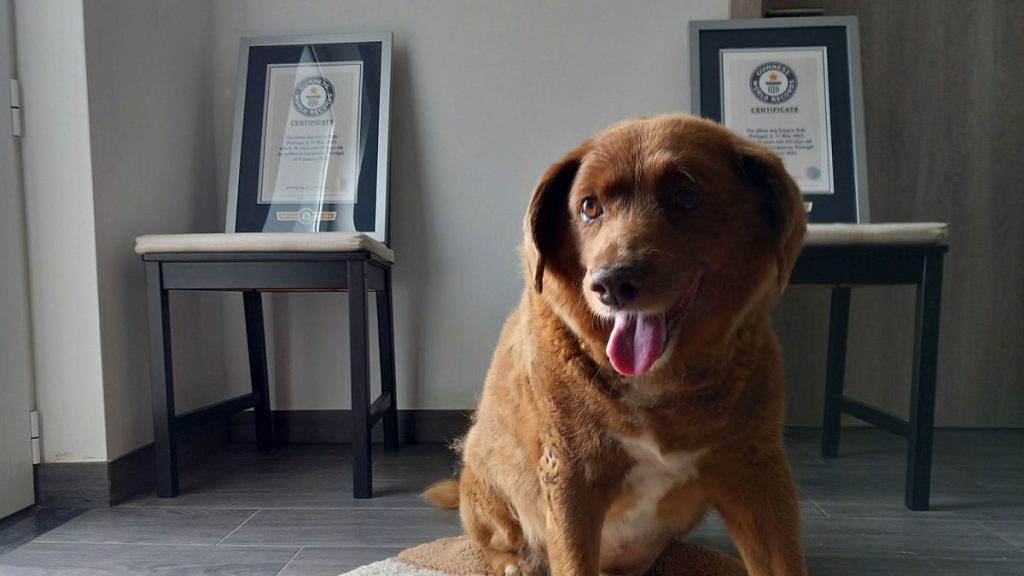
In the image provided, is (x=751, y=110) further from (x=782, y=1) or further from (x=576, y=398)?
(x=576, y=398)

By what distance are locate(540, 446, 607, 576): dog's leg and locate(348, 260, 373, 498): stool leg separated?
932 mm

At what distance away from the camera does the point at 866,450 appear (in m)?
2.20

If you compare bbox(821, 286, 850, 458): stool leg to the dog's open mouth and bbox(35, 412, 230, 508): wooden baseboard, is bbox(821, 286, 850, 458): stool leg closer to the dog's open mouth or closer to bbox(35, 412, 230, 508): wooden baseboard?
the dog's open mouth

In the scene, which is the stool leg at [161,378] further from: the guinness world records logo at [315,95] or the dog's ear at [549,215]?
the dog's ear at [549,215]

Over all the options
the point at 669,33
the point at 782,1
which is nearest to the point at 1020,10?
the point at 782,1

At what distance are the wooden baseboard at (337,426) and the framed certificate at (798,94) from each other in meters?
1.42

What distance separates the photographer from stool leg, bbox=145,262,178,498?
5.77 feet

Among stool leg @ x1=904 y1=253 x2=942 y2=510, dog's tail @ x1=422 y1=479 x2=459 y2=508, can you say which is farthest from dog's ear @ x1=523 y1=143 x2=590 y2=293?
stool leg @ x1=904 y1=253 x2=942 y2=510

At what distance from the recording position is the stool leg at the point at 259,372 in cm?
225

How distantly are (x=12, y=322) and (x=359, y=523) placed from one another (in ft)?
3.50

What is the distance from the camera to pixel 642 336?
2.85ft

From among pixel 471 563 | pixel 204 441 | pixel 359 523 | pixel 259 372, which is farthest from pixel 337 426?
pixel 471 563

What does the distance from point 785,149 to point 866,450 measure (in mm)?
1103

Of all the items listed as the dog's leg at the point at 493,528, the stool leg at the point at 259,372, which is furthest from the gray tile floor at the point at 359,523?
the dog's leg at the point at 493,528
